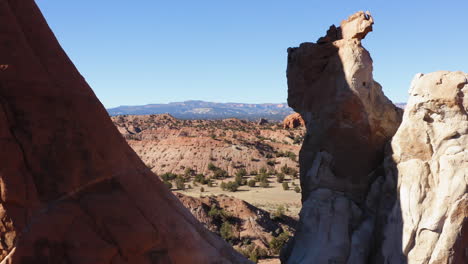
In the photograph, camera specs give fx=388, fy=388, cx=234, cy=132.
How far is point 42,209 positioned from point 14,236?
344 millimetres

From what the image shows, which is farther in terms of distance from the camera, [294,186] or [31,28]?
[294,186]

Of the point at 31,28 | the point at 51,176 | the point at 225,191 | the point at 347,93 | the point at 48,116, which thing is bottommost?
the point at 225,191

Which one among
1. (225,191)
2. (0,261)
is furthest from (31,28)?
(225,191)

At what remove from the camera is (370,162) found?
24.6ft

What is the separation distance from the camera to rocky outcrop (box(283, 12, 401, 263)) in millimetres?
6906

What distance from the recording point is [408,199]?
6.13 meters

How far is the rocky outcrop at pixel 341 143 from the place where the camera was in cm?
691

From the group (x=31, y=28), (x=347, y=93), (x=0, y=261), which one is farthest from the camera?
(x=347, y=93)

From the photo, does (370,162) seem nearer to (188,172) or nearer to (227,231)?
(227,231)

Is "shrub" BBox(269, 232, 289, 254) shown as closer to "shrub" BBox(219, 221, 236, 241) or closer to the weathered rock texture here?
"shrub" BBox(219, 221, 236, 241)

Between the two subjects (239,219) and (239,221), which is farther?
(239,219)

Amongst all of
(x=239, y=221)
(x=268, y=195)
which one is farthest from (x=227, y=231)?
(x=268, y=195)

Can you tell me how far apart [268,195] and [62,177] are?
24020 millimetres

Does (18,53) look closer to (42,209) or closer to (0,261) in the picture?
(42,209)
